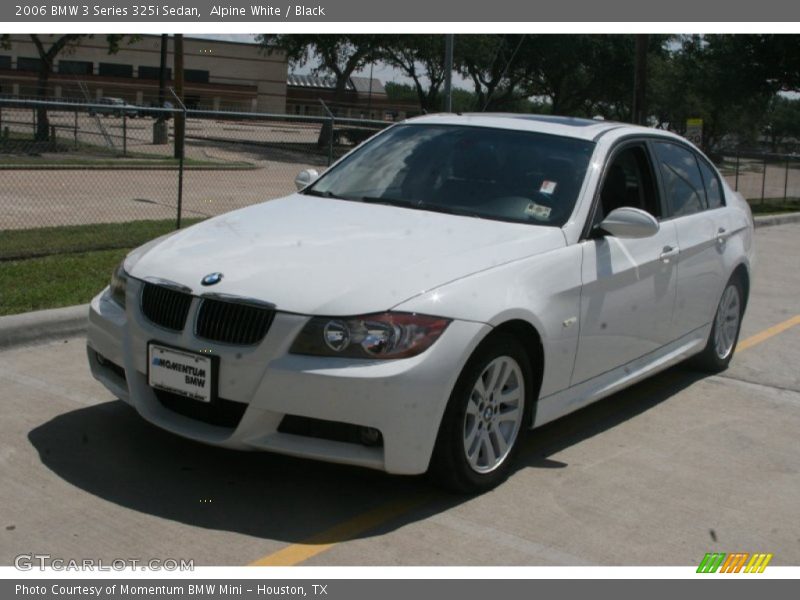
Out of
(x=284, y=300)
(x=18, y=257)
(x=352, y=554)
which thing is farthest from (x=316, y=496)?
(x=18, y=257)

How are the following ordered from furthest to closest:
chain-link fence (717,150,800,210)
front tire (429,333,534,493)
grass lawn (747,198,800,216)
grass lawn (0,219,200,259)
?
1. chain-link fence (717,150,800,210)
2. grass lawn (747,198,800,216)
3. grass lawn (0,219,200,259)
4. front tire (429,333,534,493)

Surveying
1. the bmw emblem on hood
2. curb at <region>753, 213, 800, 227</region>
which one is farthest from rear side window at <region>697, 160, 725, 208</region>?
curb at <region>753, 213, 800, 227</region>

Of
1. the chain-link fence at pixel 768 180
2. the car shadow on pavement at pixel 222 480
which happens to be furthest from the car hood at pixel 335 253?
the chain-link fence at pixel 768 180

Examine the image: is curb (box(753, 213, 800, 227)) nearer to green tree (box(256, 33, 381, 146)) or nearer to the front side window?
the front side window

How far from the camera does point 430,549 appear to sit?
429 centimetres

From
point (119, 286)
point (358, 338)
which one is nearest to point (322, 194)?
point (119, 286)

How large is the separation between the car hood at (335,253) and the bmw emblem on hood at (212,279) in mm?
24

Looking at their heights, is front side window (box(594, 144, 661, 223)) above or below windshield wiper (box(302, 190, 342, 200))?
above

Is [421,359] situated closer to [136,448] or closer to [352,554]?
[352,554]

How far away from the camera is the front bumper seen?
4.31 meters

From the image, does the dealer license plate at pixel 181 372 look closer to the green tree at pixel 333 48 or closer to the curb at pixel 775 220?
the curb at pixel 775 220

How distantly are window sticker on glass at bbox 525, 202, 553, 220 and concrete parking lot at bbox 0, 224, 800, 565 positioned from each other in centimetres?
120

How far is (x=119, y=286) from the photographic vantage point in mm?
5141

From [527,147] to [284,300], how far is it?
2112mm
